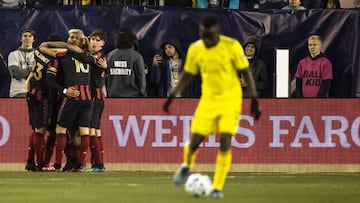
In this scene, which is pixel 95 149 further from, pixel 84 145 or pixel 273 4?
pixel 273 4

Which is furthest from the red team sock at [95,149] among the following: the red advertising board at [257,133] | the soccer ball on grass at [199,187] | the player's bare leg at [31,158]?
the soccer ball on grass at [199,187]

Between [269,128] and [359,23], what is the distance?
2.69 metres

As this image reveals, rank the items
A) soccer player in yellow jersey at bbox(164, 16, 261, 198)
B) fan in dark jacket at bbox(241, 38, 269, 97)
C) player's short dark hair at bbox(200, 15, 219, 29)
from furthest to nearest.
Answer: fan in dark jacket at bbox(241, 38, 269, 97) < soccer player in yellow jersey at bbox(164, 16, 261, 198) < player's short dark hair at bbox(200, 15, 219, 29)

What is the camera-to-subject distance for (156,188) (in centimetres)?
1853

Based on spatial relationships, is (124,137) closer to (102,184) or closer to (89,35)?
(89,35)

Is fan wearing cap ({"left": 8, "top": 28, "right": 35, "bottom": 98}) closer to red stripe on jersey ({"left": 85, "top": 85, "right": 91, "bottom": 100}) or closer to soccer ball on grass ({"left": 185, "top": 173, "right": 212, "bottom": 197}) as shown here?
red stripe on jersey ({"left": 85, "top": 85, "right": 91, "bottom": 100})

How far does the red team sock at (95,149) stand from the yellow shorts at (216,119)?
6545 millimetres

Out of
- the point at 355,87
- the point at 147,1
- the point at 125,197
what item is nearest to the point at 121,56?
the point at 147,1

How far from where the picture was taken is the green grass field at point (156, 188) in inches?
655

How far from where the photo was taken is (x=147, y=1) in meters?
26.2

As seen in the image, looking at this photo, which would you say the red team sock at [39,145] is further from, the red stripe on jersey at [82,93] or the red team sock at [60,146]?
the red stripe on jersey at [82,93]

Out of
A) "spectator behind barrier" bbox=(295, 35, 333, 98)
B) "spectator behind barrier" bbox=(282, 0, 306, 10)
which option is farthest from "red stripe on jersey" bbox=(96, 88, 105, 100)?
"spectator behind barrier" bbox=(282, 0, 306, 10)

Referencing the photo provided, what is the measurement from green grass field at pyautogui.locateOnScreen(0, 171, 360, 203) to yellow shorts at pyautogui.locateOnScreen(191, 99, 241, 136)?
0.89 m

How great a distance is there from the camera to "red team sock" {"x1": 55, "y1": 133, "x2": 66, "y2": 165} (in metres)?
22.7
